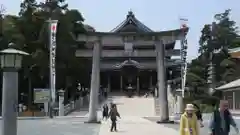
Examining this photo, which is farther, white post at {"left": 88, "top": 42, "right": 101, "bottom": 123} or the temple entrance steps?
the temple entrance steps

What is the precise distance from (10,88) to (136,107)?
3442 centimetres

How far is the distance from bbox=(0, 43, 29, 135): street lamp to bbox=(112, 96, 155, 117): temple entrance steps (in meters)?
28.4

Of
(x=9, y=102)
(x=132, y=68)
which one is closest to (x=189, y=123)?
(x=9, y=102)

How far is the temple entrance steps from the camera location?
4103 cm

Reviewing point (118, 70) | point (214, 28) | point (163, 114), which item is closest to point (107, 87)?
point (118, 70)

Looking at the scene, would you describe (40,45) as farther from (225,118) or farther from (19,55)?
(225,118)

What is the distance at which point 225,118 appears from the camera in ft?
33.4

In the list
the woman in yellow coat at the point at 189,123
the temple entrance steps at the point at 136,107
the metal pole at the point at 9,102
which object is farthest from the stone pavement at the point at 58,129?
the temple entrance steps at the point at 136,107

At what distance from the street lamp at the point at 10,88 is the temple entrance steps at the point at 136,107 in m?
28.4

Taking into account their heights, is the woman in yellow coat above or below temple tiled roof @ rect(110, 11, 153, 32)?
below

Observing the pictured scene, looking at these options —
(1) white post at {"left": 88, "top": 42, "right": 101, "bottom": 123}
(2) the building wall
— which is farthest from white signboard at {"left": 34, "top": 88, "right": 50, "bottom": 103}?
(2) the building wall

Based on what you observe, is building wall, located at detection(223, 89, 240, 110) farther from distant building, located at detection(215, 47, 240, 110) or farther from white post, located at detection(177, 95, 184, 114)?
white post, located at detection(177, 95, 184, 114)

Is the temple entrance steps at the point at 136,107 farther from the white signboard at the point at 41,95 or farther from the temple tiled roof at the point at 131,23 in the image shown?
the temple tiled roof at the point at 131,23

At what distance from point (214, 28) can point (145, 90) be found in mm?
15570
